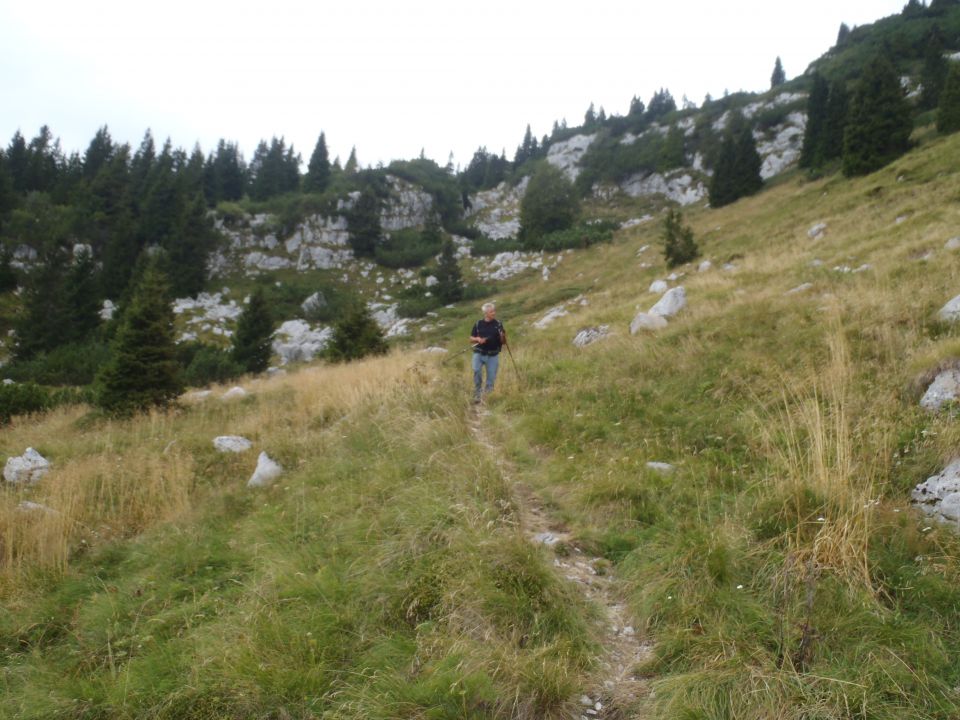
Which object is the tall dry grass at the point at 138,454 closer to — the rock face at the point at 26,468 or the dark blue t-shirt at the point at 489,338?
the rock face at the point at 26,468

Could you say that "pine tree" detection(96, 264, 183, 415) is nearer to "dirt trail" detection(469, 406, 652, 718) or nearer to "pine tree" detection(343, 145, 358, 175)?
"dirt trail" detection(469, 406, 652, 718)

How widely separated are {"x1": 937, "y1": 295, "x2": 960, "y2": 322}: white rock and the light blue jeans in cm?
710

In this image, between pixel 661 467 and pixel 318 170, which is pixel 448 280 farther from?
pixel 318 170

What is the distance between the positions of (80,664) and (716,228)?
34550mm

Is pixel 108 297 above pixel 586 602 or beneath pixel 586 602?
above

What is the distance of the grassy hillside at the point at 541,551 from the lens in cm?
284

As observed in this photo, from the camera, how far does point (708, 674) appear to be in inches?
108

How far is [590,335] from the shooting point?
1388cm

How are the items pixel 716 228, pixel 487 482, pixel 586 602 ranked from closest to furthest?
pixel 586 602 < pixel 487 482 < pixel 716 228

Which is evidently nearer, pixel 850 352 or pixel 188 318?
pixel 850 352

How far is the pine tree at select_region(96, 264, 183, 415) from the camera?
43.9 ft

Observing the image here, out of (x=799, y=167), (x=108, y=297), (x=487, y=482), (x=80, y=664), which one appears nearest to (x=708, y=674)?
(x=487, y=482)

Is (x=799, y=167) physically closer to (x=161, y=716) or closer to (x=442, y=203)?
(x=442, y=203)

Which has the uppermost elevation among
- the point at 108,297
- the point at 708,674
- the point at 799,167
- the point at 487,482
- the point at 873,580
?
the point at 108,297
